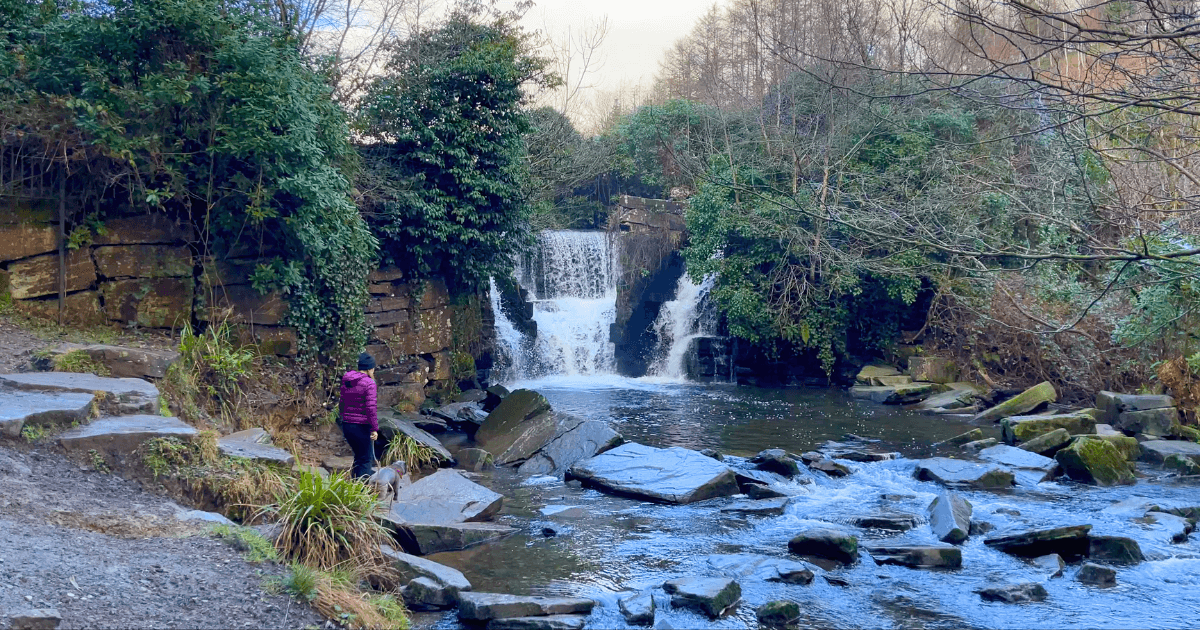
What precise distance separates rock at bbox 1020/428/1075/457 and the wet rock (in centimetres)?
339

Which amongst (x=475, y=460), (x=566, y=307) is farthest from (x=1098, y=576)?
(x=566, y=307)

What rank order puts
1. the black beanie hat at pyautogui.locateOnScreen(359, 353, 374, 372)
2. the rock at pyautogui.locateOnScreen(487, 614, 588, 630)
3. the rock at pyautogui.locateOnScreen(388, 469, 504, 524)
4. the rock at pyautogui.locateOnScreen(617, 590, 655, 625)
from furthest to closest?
the black beanie hat at pyautogui.locateOnScreen(359, 353, 374, 372) → the rock at pyautogui.locateOnScreen(388, 469, 504, 524) → the rock at pyautogui.locateOnScreen(617, 590, 655, 625) → the rock at pyautogui.locateOnScreen(487, 614, 588, 630)

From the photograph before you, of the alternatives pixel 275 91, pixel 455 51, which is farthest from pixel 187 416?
pixel 455 51

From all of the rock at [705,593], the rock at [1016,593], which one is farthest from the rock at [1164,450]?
the rock at [705,593]

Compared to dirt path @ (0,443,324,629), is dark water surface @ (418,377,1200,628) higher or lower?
lower

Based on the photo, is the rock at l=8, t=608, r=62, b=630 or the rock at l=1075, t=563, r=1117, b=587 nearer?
the rock at l=8, t=608, r=62, b=630

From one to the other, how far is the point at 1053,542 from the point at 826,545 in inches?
78.9

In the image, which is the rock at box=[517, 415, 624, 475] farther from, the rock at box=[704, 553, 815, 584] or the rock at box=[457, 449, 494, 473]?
the rock at box=[704, 553, 815, 584]

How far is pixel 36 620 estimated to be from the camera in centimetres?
405

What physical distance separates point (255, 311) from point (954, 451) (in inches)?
389

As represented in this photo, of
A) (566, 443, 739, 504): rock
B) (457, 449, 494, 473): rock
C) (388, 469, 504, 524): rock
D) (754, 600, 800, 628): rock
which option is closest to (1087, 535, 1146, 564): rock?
(754, 600, 800, 628): rock

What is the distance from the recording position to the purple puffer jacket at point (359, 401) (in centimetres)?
905

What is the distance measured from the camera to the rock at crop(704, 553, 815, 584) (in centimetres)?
702

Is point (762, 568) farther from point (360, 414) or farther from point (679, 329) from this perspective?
point (679, 329)
